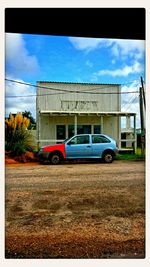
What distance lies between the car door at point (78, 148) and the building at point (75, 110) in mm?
876

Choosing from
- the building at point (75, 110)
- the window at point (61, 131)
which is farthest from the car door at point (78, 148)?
the window at point (61, 131)

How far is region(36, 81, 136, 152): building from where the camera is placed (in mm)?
5832

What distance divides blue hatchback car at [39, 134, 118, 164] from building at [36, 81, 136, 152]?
820mm

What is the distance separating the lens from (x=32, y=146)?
5195mm

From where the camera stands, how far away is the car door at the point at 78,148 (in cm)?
465

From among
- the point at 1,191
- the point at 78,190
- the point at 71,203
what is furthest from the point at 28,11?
the point at 78,190

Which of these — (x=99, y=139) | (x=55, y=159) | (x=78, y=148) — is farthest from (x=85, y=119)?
(x=55, y=159)

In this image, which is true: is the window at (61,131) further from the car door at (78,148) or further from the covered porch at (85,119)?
the car door at (78,148)

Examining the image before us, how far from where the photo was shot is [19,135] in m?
5.02

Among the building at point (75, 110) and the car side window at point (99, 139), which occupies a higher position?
the building at point (75, 110)

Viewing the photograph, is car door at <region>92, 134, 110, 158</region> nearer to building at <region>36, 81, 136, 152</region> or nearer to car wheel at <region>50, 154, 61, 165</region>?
car wheel at <region>50, 154, 61, 165</region>

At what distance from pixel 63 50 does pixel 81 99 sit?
4.07 m

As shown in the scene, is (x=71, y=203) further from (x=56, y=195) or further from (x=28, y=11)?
(x=28, y=11)

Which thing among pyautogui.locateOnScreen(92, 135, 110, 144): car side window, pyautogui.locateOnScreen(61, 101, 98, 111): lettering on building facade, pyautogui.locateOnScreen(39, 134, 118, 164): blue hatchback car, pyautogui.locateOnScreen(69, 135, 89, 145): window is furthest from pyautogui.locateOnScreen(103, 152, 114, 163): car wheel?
pyautogui.locateOnScreen(61, 101, 98, 111): lettering on building facade
